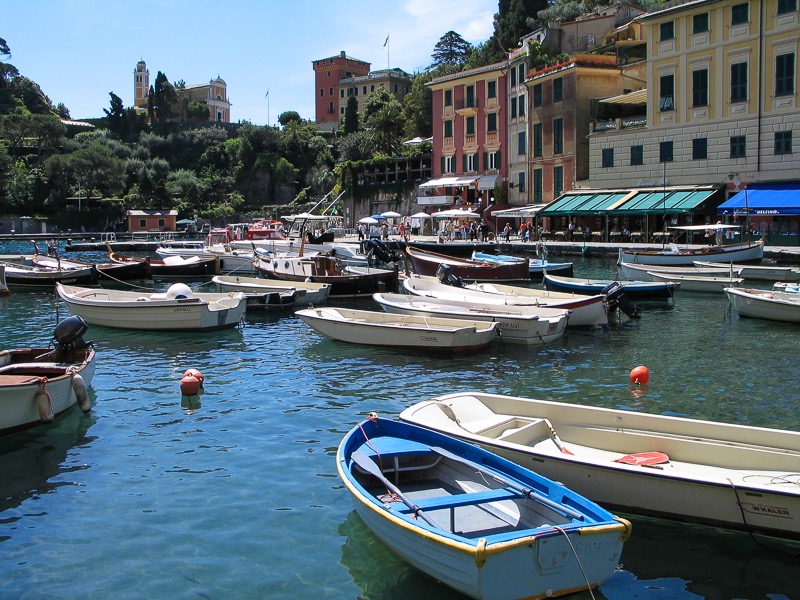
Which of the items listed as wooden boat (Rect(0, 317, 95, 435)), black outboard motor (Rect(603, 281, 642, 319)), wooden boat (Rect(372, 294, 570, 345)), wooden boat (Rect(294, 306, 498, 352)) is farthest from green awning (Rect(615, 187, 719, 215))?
wooden boat (Rect(0, 317, 95, 435))

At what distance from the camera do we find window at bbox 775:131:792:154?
41969mm

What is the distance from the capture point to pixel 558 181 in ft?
188

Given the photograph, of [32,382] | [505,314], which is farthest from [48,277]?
[32,382]

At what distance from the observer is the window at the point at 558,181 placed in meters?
56.8

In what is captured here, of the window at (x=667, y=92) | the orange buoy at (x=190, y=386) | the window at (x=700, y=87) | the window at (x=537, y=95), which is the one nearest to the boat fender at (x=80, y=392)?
the orange buoy at (x=190, y=386)

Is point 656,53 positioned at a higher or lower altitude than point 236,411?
higher

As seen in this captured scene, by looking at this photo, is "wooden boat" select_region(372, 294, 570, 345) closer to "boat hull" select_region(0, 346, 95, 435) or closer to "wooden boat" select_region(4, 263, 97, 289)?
"boat hull" select_region(0, 346, 95, 435)

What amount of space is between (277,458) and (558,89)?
48585 millimetres

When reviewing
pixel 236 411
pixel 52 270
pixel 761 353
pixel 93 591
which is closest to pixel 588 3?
pixel 52 270

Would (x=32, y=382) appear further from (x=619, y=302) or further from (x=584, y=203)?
(x=584, y=203)

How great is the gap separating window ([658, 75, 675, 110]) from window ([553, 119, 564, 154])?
30.1 ft

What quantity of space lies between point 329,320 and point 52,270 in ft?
73.6

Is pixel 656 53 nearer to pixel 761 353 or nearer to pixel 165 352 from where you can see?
pixel 761 353

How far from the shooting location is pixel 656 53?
156ft
